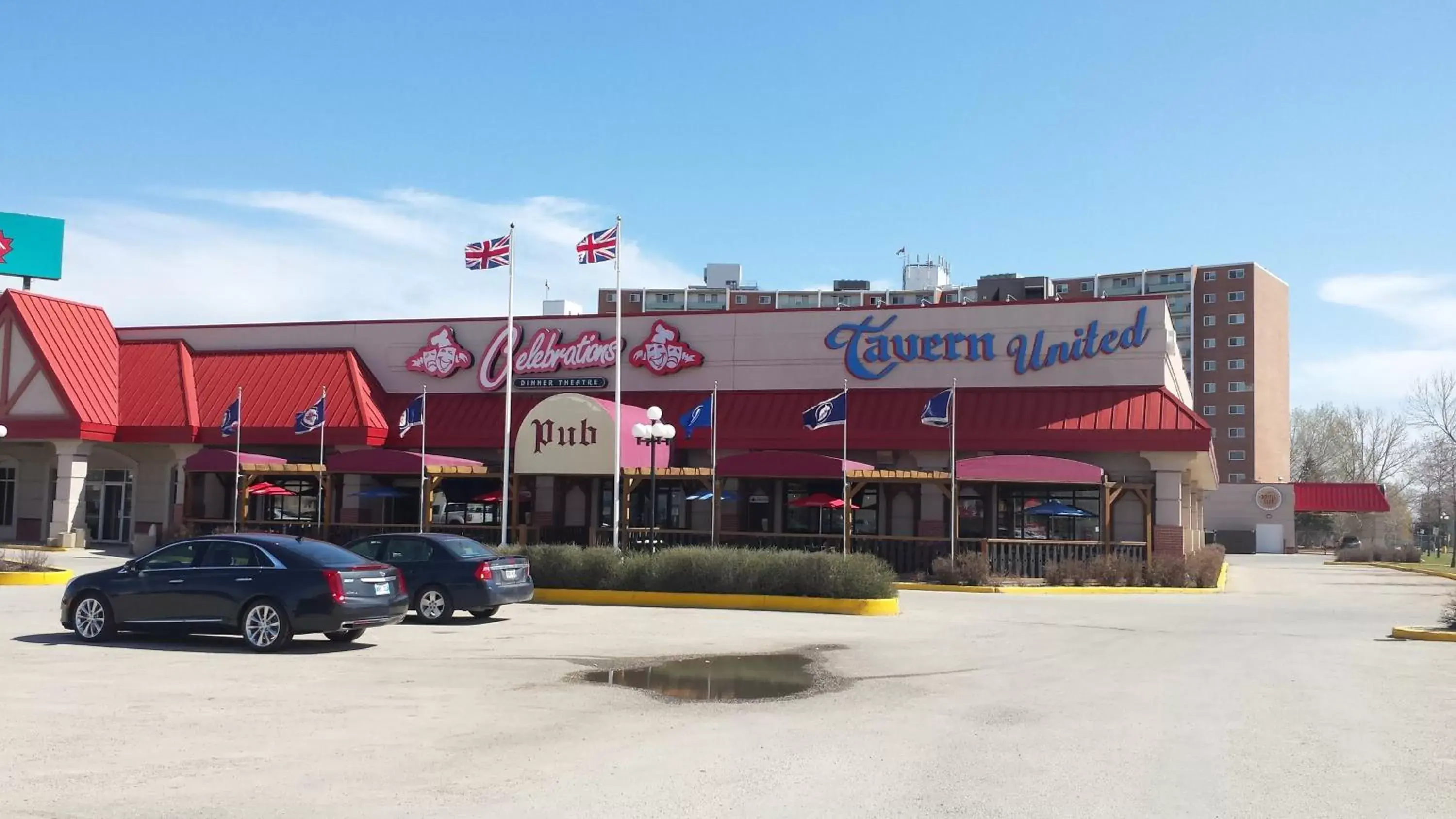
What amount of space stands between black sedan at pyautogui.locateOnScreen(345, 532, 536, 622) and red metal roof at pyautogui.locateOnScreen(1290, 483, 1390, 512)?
7458 cm

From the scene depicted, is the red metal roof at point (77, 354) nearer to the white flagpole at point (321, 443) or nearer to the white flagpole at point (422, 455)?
the white flagpole at point (321, 443)

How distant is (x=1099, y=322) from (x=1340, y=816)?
1133 inches

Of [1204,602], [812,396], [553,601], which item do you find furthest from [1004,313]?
[553,601]

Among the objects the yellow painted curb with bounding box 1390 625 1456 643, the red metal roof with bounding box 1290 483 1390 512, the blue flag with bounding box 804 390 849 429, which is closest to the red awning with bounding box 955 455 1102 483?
the blue flag with bounding box 804 390 849 429

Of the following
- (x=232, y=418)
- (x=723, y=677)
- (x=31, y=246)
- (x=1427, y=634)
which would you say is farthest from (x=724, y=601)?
(x=31, y=246)

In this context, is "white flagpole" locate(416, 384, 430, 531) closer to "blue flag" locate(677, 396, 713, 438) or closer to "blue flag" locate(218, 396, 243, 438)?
"blue flag" locate(218, 396, 243, 438)

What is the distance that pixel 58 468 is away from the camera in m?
38.9

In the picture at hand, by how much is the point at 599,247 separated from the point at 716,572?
31.5 ft

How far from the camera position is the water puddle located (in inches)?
505

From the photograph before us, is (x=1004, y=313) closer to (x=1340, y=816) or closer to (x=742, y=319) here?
(x=742, y=319)

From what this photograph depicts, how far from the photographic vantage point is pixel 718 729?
35.0ft

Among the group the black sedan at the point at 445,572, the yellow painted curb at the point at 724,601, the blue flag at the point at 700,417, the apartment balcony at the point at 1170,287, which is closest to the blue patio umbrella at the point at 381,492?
the blue flag at the point at 700,417

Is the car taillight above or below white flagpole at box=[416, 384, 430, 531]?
below

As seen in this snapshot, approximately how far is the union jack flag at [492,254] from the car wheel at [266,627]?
17857 millimetres
